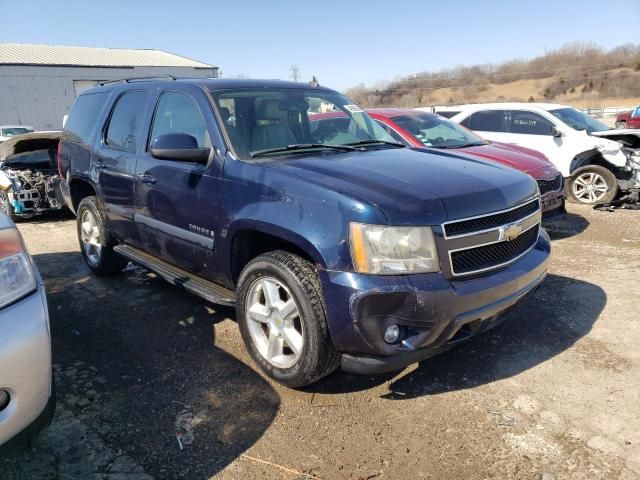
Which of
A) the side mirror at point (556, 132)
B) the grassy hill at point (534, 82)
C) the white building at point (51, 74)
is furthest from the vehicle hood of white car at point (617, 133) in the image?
the grassy hill at point (534, 82)

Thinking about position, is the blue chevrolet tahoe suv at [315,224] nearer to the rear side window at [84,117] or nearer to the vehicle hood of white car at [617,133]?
the rear side window at [84,117]

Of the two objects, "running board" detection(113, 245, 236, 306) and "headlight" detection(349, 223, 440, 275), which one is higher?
"headlight" detection(349, 223, 440, 275)

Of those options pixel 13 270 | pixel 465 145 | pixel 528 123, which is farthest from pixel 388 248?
pixel 528 123

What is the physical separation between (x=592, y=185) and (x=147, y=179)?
753 cm

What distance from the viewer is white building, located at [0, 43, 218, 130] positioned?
3183 centimetres

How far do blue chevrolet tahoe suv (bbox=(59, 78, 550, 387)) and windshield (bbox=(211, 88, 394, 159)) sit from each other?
0.04 ft

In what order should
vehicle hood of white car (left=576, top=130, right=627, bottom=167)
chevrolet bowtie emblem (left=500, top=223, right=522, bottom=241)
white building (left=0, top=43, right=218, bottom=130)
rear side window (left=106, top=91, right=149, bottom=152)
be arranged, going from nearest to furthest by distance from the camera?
chevrolet bowtie emblem (left=500, top=223, right=522, bottom=241) < rear side window (left=106, top=91, right=149, bottom=152) < vehicle hood of white car (left=576, top=130, right=627, bottom=167) < white building (left=0, top=43, right=218, bottom=130)

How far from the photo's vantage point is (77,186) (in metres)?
5.52

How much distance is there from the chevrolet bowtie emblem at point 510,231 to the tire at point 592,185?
6.39 meters

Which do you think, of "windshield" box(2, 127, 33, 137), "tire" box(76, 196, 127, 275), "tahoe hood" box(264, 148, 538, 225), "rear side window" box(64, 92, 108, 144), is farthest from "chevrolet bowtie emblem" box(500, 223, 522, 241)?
"windshield" box(2, 127, 33, 137)

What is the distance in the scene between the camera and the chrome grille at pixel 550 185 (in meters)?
6.30

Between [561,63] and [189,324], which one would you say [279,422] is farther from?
[561,63]

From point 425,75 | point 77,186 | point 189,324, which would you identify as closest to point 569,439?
point 189,324

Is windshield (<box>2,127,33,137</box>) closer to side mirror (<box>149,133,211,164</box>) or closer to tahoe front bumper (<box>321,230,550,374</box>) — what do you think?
side mirror (<box>149,133,211,164</box>)
